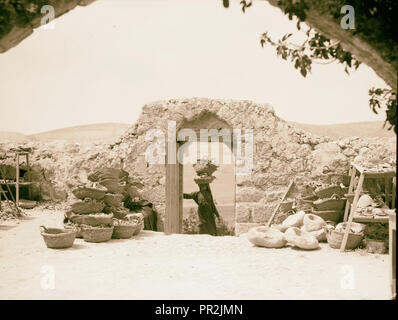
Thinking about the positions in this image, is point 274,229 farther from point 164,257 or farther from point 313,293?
point 313,293

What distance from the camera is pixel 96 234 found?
7129 millimetres

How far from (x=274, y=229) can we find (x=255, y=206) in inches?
64.5

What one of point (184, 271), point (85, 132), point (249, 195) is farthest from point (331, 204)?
point (85, 132)

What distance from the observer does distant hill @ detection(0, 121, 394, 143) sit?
33.9 metres

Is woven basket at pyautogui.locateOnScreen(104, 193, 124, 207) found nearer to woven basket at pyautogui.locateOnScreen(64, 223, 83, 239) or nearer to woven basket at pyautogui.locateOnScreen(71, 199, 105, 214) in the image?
woven basket at pyautogui.locateOnScreen(71, 199, 105, 214)

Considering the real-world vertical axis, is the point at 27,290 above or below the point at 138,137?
below

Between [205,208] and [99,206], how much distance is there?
11.3ft

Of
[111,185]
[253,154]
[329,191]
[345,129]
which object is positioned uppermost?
[345,129]

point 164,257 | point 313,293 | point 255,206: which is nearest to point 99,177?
point 164,257

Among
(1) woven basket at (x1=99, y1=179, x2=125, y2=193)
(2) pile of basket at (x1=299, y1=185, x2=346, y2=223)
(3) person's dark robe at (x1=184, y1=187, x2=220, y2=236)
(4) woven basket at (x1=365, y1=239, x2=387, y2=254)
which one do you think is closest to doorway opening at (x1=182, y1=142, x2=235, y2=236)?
(3) person's dark robe at (x1=184, y1=187, x2=220, y2=236)

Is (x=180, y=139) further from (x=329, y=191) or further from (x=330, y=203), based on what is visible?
(x=330, y=203)

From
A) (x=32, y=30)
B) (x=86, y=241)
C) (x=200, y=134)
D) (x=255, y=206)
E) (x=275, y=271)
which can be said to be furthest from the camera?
(x=200, y=134)

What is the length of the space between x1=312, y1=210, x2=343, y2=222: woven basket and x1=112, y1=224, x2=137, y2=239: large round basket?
11.5 feet

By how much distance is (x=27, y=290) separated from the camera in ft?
15.0
